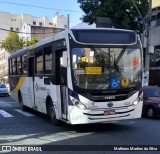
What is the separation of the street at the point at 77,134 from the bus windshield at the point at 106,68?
147 centimetres

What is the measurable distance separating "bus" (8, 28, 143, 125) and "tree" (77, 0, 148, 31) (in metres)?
14.3

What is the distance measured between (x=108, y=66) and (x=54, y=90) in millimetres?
2223

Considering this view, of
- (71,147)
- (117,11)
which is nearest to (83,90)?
(71,147)

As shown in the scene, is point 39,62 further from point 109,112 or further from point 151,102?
point 151,102

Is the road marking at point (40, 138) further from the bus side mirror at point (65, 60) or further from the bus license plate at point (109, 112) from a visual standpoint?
the bus side mirror at point (65, 60)

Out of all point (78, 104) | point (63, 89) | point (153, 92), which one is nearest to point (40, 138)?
point (78, 104)

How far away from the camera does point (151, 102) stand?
15.6 meters

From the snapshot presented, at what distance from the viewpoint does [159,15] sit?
28.1 metres

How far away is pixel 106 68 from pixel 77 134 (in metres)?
2.21

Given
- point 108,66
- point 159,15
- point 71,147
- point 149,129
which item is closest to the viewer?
point 71,147

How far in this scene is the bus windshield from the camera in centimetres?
1033

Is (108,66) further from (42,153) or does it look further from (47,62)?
(42,153)

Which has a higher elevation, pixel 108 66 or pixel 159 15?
pixel 159 15

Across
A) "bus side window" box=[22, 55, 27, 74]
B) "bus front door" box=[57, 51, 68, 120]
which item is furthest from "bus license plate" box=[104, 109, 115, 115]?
"bus side window" box=[22, 55, 27, 74]
